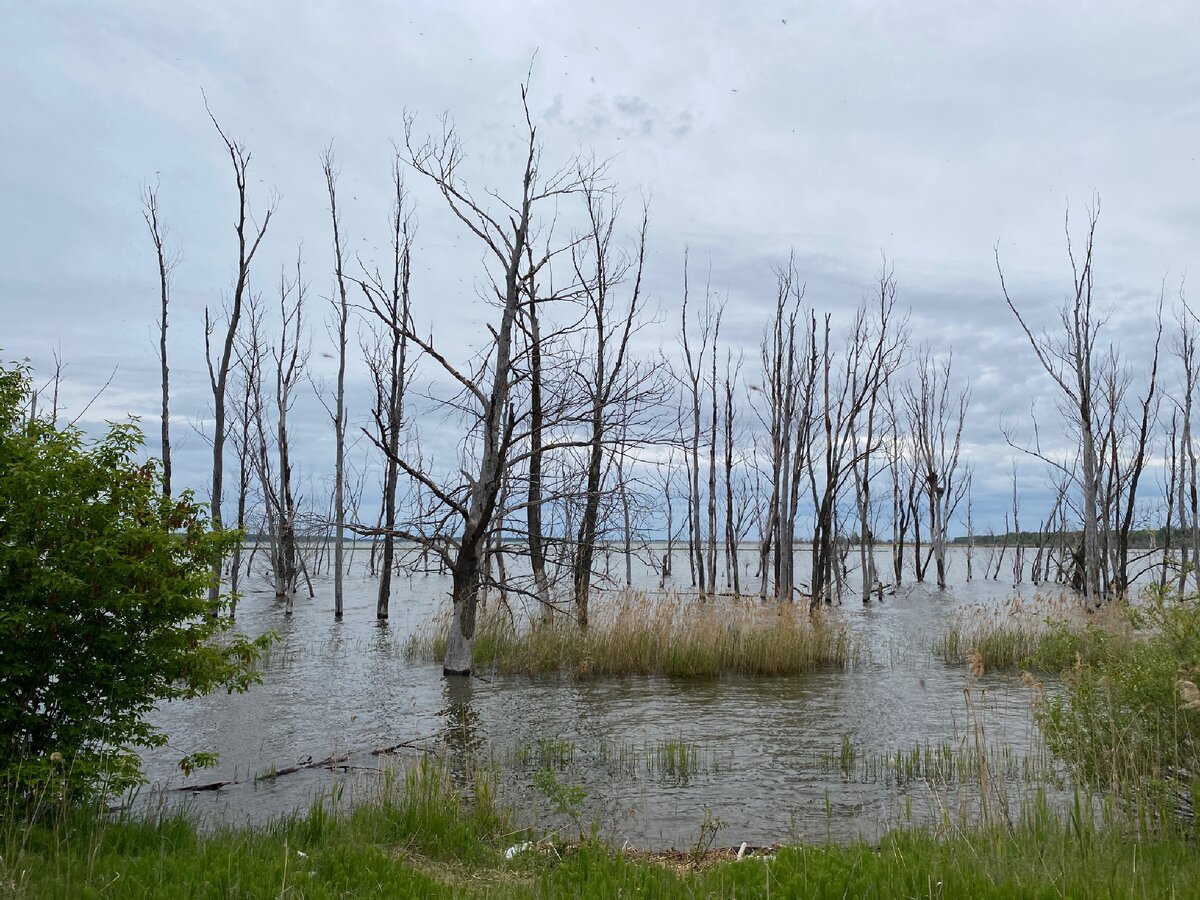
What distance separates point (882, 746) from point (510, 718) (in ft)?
13.7

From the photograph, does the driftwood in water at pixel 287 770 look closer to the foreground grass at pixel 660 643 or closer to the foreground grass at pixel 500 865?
the foreground grass at pixel 500 865

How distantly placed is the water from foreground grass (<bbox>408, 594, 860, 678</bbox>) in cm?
41

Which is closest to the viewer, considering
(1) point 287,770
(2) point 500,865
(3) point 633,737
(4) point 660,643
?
(2) point 500,865

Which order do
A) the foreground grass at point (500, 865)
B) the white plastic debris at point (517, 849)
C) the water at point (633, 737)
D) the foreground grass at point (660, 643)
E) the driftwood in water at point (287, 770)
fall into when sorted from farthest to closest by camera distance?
1. the foreground grass at point (660, 643)
2. the driftwood in water at point (287, 770)
3. the water at point (633, 737)
4. the white plastic debris at point (517, 849)
5. the foreground grass at point (500, 865)

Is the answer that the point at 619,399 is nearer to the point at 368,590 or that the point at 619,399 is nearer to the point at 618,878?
the point at 618,878

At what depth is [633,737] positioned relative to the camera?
906 cm

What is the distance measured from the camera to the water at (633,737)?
21.6 ft

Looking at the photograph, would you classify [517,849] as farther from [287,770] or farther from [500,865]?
[287,770]

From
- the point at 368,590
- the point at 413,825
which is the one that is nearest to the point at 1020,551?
the point at 368,590

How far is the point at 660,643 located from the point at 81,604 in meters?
9.01

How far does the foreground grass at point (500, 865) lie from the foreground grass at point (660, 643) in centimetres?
747

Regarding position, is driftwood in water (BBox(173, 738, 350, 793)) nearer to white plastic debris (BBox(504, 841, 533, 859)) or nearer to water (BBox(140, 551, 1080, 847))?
water (BBox(140, 551, 1080, 847))

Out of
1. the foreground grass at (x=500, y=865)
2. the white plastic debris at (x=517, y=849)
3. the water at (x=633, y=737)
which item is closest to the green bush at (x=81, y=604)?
the foreground grass at (x=500, y=865)

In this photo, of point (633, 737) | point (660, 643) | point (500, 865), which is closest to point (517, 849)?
point (500, 865)
